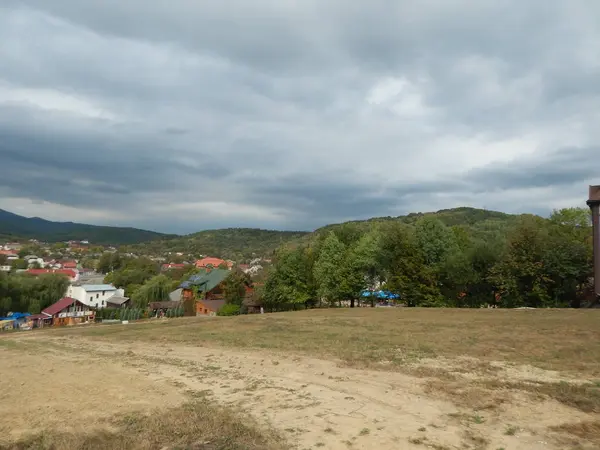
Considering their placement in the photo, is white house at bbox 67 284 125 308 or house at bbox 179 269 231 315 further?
white house at bbox 67 284 125 308

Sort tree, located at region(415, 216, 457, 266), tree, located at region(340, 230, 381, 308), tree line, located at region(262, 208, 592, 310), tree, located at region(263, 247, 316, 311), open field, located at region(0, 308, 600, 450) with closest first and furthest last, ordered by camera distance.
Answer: open field, located at region(0, 308, 600, 450), tree line, located at region(262, 208, 592, 310), tree, located at region(415, 216, 457, 266), tree, located at region(340, 230, 381, 308), tree, located at region(263, 247, 316, 311)

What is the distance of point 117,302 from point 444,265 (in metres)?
70.9

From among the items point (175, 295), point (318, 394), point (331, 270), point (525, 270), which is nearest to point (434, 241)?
point (525, 270)

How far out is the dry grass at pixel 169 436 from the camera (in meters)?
7.45

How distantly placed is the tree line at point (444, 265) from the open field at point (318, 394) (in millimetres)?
17620

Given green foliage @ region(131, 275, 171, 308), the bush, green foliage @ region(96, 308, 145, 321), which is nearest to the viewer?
the bush

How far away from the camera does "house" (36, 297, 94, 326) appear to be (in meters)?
68.7

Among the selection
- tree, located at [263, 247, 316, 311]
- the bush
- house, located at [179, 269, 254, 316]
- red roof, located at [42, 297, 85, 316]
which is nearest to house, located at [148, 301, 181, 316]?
house, located at [179, 269, 254, 316]

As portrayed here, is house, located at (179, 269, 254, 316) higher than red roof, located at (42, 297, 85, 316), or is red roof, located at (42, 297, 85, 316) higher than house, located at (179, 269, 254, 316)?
house, located at (179, 269, 254, 316)

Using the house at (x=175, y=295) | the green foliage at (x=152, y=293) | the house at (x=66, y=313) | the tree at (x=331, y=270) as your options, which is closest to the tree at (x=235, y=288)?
the tree at (x=331, y=270)

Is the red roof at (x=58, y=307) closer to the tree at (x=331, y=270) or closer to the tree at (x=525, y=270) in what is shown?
the tree at (x=331, y=270)

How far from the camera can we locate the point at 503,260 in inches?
1485

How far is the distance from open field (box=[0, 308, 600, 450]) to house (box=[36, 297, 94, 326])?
55.8 meters

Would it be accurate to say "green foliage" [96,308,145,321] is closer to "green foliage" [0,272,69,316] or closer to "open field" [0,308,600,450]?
"green foliage" [0,272,69,316]
